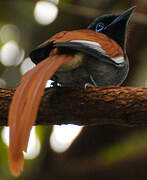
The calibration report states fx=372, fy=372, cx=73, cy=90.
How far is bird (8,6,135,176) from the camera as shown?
1.45 metres

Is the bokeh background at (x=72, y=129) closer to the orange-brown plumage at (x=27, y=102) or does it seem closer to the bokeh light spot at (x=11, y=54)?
the bokeh light spot at (x=11, y=54)

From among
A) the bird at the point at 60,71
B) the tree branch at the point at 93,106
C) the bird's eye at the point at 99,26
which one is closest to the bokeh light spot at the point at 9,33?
the bird's eye at the point at 99,26

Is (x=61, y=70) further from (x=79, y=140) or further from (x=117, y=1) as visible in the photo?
(x=117, y=1)

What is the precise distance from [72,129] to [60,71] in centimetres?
135

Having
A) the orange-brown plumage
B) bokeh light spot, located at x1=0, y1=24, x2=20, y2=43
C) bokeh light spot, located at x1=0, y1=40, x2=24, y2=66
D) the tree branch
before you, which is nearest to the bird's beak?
the orange-brown plumage

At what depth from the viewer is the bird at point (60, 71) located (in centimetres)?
145

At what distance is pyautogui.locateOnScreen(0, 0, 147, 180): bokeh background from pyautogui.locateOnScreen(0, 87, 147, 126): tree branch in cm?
103

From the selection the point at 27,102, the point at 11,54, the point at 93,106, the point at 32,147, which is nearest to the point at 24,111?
the point at 27,102

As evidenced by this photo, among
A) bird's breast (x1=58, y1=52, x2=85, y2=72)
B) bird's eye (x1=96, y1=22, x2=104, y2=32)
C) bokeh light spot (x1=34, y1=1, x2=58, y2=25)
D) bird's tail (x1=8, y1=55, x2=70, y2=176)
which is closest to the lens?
bird's tail (x1=8, y1=55, x2=70, y2=176)

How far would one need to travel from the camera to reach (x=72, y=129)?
10.9 feet

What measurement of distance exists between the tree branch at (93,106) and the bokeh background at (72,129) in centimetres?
103

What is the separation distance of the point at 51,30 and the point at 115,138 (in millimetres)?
1391

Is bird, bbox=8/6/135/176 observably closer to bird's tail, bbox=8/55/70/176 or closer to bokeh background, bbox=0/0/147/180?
bird's tail, bbox=8/55/70/176

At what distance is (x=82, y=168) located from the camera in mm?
2941
